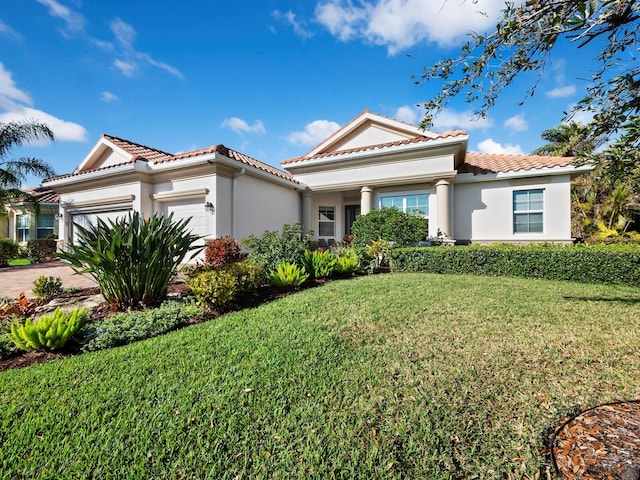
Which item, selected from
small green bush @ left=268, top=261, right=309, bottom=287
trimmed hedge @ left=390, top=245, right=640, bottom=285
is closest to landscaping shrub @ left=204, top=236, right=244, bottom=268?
small green bush @ left=268, top=261, right=309, bottom=287

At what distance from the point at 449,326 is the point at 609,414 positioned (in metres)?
2.08

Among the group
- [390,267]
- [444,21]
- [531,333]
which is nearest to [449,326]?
[531,333]

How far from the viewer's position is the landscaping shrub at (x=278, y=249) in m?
7.91

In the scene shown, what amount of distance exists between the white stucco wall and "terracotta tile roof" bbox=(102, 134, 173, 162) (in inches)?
532

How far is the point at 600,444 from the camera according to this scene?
2115mm

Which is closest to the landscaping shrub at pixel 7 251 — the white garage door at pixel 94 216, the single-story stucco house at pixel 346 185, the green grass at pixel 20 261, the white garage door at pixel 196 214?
the green grass at pixel 20 261

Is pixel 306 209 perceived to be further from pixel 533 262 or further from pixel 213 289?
pixel 533 262

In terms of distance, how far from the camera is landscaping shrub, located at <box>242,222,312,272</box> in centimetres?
791

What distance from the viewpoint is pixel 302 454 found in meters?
2.09

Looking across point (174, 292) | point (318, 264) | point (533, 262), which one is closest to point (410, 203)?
point (533, 262)

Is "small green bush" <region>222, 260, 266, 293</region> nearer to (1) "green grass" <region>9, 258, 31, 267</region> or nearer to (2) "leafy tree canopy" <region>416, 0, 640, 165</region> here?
(2) "leafy tree canopy" <region>416, 0, 640, 165</region>

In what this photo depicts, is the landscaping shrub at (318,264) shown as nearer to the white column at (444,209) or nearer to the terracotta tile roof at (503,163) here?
the white column at (444,209)

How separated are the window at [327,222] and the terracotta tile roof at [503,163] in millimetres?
6745

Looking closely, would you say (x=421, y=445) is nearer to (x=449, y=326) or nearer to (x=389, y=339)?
(x=389, y=339)
